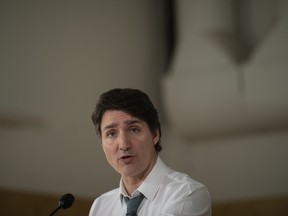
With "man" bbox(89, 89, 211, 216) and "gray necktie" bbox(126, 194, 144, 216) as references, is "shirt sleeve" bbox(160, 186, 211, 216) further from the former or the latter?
"gray necktie" bbox(126, 194, 144, 216)

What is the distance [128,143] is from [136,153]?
62 mm

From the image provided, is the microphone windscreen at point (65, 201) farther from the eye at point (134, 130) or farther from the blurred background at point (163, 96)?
the blurred background at point (163, 96)

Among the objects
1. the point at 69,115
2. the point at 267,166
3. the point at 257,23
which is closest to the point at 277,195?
the point at 267,166

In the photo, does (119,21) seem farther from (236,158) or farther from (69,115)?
(236,158)

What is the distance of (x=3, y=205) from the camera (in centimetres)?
394

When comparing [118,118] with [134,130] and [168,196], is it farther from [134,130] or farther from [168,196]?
[168,196]

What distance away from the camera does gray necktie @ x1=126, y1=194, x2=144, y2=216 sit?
238 cm

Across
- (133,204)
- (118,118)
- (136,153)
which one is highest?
(118,118)

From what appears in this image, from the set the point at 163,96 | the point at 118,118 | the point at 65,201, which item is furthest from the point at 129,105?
the point at 163,96

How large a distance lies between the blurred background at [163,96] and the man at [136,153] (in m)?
1.75

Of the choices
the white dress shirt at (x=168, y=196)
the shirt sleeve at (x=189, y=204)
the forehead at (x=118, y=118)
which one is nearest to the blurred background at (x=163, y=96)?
the white dress shirt at (x=168, y=196)

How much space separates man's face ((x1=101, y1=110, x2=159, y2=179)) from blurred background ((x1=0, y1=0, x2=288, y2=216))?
177 centimetres

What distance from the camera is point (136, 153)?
2.45 metres

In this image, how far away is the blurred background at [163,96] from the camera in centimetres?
411
